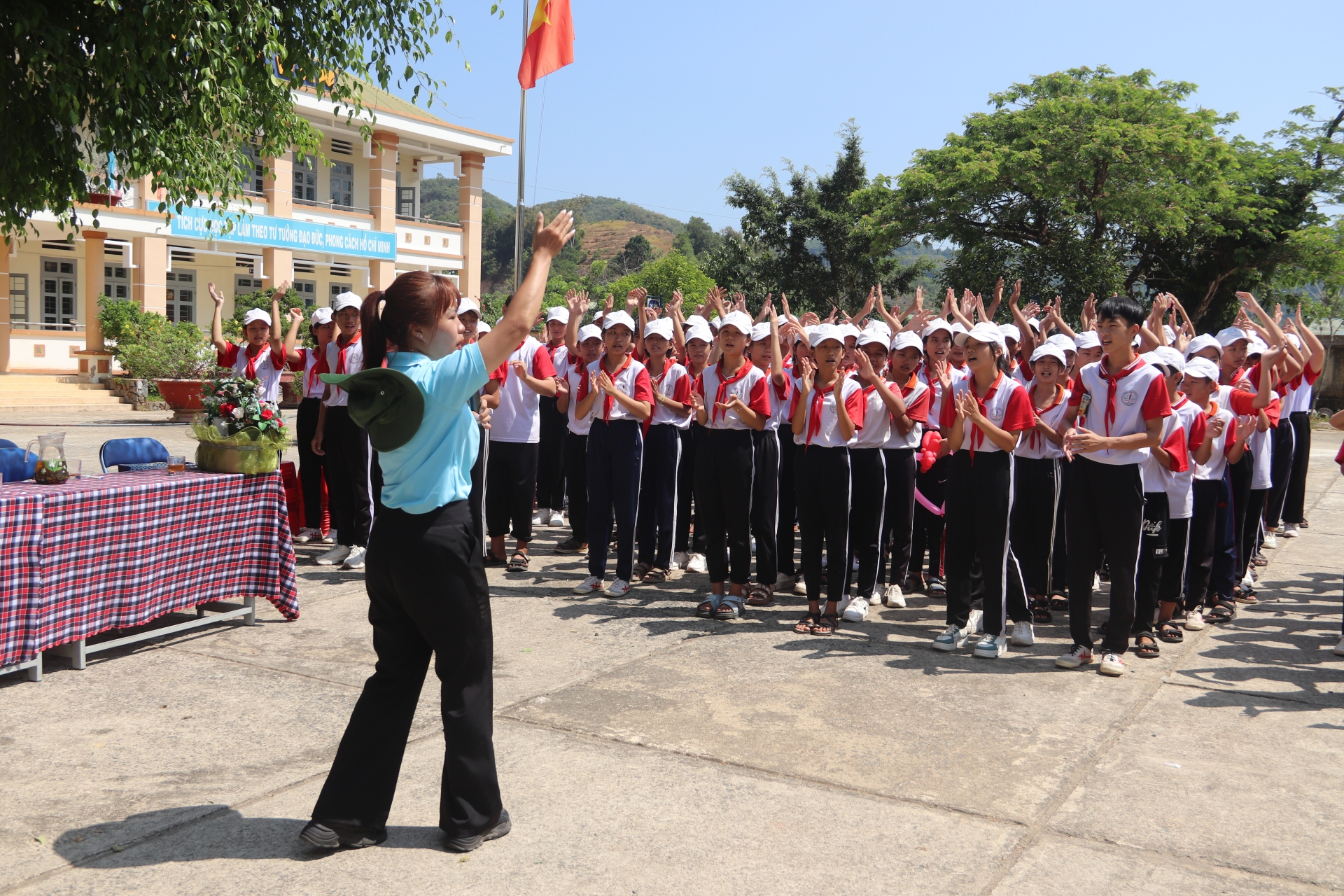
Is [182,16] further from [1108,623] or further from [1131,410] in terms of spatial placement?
[1108,623]

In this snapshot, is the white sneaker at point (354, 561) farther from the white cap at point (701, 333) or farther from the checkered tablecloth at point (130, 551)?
the white cap at point (701, 333)

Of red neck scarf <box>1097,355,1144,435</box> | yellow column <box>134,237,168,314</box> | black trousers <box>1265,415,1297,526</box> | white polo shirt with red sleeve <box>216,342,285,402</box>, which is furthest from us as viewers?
yellow column <box>134,237,168,314</box>

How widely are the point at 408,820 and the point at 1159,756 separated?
→ 317 centimetres

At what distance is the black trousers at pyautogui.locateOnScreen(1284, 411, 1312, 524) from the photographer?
33.7ft

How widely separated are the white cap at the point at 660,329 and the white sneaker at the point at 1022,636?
3070 millimetres

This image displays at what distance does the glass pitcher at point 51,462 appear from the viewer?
568 centimetres

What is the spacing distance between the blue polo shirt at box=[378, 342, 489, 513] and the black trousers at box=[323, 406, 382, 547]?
490 centimetres

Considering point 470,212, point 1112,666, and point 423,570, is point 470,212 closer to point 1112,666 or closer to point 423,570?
point 1112,666

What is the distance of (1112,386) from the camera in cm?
591

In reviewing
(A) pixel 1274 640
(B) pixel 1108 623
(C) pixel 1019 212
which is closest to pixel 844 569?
(B) pixel 1108 623

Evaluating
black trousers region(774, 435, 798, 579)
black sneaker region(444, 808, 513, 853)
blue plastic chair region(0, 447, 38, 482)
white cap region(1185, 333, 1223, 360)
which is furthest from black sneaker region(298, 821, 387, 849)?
white cap region(1185, 333, 1223, 360)

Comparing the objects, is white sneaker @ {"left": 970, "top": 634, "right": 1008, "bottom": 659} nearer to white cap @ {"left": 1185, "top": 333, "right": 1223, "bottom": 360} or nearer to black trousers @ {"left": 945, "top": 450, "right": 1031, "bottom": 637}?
black trousers @ {"left": 945, "top": 450, "right": 1031, "bottom": 637}

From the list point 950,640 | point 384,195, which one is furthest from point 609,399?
point 384,195

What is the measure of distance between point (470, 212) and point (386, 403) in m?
37.6
